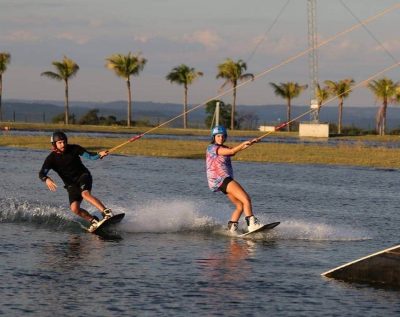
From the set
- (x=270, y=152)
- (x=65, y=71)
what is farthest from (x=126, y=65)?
(x=270, y=152)

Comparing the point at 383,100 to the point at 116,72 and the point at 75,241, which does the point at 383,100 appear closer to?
the point at 116,72

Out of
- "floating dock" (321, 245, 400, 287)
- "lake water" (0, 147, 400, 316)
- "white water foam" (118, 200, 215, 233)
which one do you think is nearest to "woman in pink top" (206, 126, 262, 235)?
"lake water" (0, 147, 400, 316)

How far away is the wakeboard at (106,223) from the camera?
17.5 m

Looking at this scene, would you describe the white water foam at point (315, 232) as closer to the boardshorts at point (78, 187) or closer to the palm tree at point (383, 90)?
the boardshorts at point (78, 187)

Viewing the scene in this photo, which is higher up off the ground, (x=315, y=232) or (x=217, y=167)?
(x=217, y=167)

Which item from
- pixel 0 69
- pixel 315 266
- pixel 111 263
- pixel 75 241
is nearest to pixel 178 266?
pixel 111 263

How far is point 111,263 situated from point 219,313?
352cm

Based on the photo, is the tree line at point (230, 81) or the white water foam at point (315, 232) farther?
the tree line at point (230, 81)

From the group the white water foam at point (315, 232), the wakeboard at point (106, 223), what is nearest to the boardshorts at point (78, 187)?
the wakeboard at point (106, 223)

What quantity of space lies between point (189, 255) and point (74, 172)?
10.8 ft

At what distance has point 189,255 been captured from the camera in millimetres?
15250

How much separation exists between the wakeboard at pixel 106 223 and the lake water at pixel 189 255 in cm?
24

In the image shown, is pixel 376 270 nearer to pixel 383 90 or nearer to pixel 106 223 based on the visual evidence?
pixel 106 223

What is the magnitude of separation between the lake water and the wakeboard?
0.78ft
